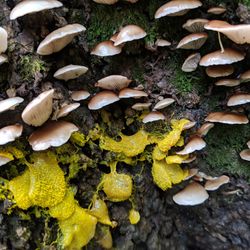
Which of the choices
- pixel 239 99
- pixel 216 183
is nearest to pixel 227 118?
pixel 239 99

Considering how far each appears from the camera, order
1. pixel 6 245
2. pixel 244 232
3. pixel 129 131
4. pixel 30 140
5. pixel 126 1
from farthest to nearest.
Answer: pixel 244 232 < pixel 129 131 < pixel 126 1 < pixel 6 245 < pixel 30 140

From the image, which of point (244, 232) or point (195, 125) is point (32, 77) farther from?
point (244, 232)

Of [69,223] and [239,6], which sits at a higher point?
[239,6]

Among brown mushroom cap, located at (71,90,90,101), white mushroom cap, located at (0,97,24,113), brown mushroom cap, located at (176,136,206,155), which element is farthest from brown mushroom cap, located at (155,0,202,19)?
white mushroom cap, located at (0,97,24,113)

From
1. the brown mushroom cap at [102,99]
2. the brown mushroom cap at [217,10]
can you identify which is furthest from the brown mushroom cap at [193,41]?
the brown mushroom cap at [102,99]

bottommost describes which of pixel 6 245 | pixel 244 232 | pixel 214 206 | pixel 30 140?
pixel 244 232

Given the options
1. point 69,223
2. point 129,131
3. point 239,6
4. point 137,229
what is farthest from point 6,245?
point 239,6

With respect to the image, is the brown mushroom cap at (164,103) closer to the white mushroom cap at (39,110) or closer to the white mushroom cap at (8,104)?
the white mushroom cap at (39,110)

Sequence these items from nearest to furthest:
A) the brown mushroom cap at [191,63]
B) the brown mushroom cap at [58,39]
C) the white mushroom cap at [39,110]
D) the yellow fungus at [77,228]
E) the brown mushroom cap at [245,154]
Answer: the white mushroom cap at [39,110], the brown mushroom cap at [58,39], the yellow fungus at [77,228], the brown mushroom cap at [191,63], the brown mushroom cap at [245,154]
